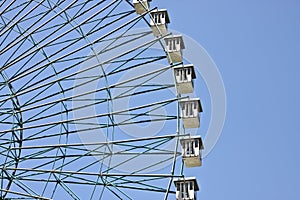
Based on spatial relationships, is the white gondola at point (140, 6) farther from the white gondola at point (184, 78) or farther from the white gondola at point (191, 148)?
the white gondola at point (191, 148)

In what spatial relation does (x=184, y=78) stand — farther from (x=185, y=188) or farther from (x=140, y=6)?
(x=185, y=188)

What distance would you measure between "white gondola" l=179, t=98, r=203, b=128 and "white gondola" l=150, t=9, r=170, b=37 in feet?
10.0

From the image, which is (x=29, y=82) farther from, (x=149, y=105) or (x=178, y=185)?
(x=178, y=185)

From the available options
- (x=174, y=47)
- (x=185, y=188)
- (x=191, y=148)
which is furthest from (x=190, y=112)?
(x=185, y=188)

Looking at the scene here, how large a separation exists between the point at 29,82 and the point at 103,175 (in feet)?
14.7

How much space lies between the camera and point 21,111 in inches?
1249

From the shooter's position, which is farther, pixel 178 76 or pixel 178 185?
pixel 178 76

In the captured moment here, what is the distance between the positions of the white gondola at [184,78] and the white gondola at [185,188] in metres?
3.28

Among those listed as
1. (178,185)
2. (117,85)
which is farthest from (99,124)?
(178,185)

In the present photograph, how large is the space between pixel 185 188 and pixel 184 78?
385 cm

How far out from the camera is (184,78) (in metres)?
32.2

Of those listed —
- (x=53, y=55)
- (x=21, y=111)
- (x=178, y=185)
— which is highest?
(x=53, y=55)

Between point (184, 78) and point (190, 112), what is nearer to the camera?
point (190, 112)

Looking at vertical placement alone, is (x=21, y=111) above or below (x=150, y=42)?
below
